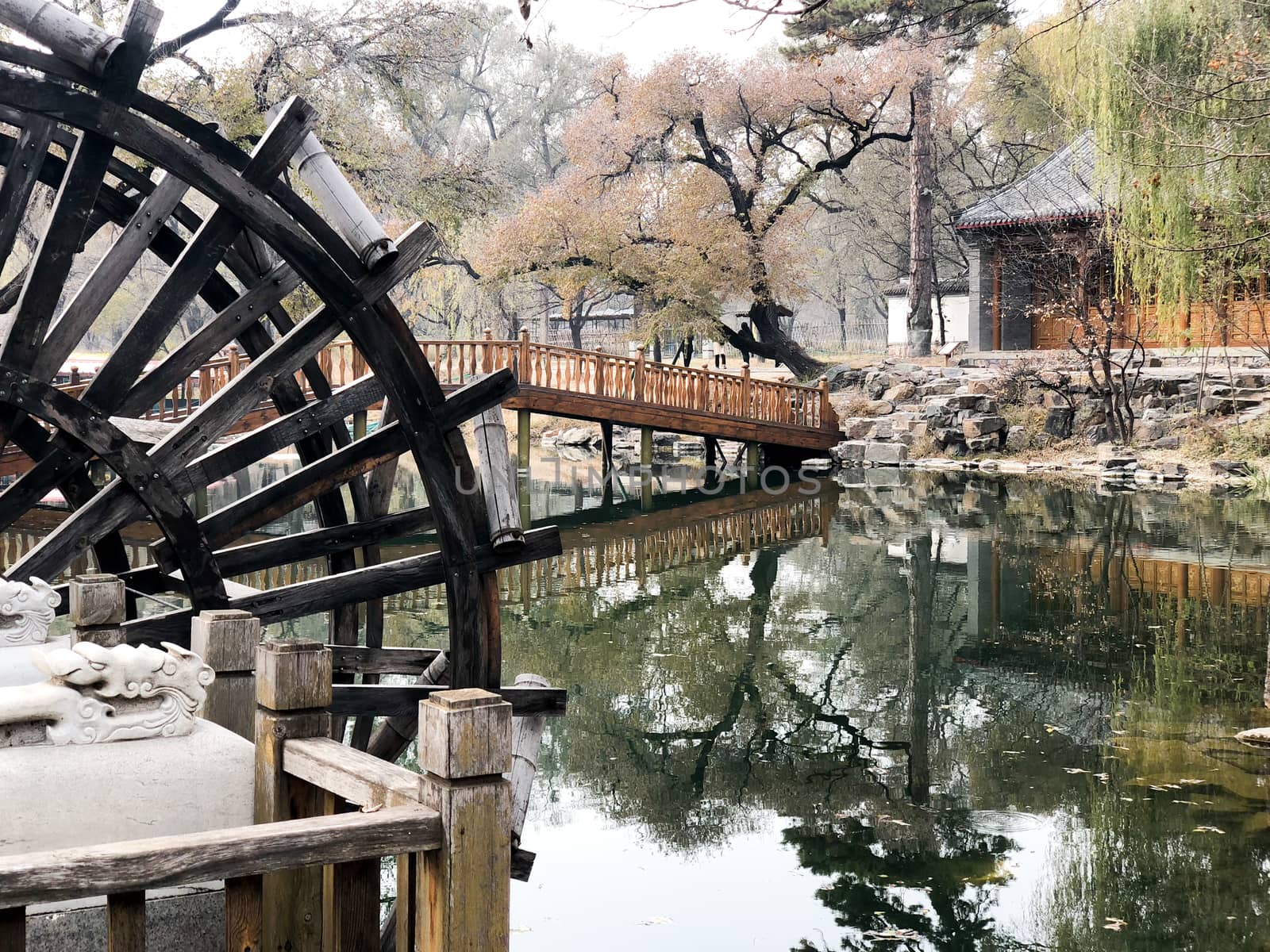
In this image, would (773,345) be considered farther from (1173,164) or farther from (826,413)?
(1173,164)

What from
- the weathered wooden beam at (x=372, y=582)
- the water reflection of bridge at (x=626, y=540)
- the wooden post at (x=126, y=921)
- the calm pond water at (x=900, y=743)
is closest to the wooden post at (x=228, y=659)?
the wooden post at (x=126, y=921)

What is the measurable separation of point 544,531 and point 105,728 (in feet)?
10.8

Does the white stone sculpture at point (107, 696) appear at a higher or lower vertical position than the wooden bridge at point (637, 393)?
lower

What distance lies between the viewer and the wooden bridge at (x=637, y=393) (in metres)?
23.5

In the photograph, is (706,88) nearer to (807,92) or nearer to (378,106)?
(807,92)

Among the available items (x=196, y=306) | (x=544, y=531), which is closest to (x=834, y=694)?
(x=544, y=531)

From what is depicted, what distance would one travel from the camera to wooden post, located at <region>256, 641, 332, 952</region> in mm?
2973

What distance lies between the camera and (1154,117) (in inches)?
417

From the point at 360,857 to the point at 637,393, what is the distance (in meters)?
22.3

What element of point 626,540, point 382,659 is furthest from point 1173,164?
point 382,659

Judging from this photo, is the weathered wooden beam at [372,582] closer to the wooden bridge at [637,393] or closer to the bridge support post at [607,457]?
the wooden bridge at [637,393]

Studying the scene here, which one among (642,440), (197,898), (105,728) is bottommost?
(197,898)

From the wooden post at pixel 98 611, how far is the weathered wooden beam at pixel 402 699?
4.09 feet

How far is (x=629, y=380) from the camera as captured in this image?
24688 mm
